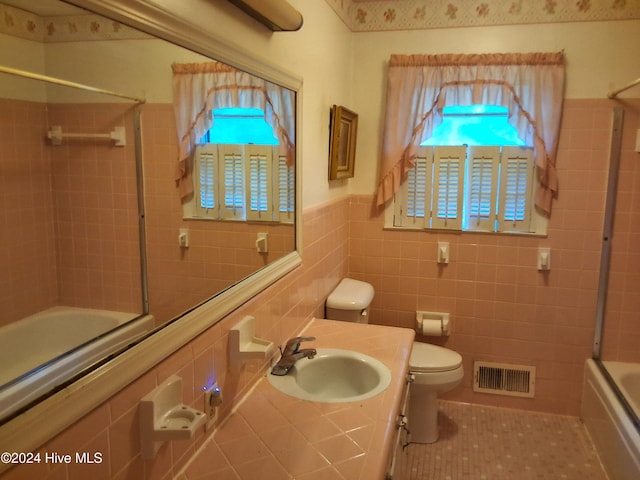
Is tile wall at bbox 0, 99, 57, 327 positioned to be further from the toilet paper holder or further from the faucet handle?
the toilet paper holder

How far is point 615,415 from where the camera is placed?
2508 mm

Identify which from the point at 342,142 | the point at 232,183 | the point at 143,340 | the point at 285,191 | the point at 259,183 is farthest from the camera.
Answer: the point at 342,142

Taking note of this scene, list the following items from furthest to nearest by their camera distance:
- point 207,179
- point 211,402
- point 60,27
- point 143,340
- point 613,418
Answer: point 613,418 → point 207,179 → point 211,402 → point 143,340 → point 60,27

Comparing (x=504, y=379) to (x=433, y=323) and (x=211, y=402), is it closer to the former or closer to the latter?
(x=433, y=323)

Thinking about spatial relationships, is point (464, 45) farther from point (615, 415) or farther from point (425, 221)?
point (615, 415)

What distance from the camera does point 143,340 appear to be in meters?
1.11

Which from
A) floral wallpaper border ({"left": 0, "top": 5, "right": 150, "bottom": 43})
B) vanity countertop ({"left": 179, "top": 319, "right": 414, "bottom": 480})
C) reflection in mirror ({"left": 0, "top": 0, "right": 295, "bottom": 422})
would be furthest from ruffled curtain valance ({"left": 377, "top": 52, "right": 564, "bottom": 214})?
floral wallpaper border ({"left": 0, "top": 5, "right": 150, "bottom": 43})

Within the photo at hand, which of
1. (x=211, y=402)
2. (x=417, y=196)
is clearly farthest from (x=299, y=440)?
(x=417, y=196)

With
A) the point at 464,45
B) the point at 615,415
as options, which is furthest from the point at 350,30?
the point at 615,415

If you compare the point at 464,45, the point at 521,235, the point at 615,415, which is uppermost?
the point at 464,45

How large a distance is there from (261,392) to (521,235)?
2021 millimetres

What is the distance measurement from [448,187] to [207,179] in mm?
1925

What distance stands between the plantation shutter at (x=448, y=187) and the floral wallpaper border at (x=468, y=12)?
2.48ft

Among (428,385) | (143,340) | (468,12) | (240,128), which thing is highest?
(468,12)
